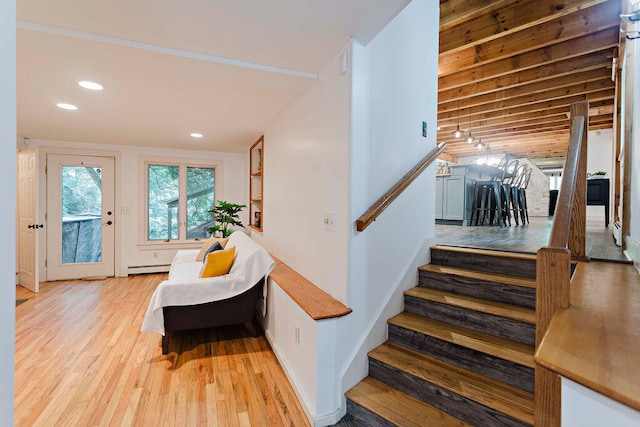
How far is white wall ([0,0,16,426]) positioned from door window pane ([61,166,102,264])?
535cm

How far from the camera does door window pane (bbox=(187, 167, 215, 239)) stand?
19.1 ft

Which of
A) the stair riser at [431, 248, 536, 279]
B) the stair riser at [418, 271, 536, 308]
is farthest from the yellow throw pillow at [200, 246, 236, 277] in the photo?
the stair riser at [431, 248, 536, 279]

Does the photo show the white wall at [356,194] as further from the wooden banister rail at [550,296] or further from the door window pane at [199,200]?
the door window pane at [199,200]

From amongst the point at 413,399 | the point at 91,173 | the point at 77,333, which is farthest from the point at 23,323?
the point at 413,399

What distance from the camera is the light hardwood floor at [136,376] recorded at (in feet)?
→ 6.15

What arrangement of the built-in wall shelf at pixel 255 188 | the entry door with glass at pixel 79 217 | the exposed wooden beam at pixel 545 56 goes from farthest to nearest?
the entry door with glass at pixel 79 217
the built-in wall shelf at pixel 255 188
the exposed wooden beam at pixel 545 56

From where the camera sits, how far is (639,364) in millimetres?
705

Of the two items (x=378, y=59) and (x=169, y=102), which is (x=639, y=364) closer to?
(x=378, y=59)

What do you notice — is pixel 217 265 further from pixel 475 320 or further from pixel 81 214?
pixel 81 214

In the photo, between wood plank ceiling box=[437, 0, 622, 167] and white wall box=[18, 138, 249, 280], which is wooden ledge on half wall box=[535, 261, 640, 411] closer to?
wood plank ceiling box=[437, 0, 622, 167]

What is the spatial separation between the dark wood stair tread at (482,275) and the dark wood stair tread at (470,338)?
1.27 feet

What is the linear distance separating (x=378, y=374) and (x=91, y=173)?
569 centimetres

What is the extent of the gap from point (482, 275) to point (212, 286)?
2.20 metres

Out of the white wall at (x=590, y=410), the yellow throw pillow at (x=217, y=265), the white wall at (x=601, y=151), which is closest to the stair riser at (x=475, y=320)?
the white wall at (x=590, y=410)
